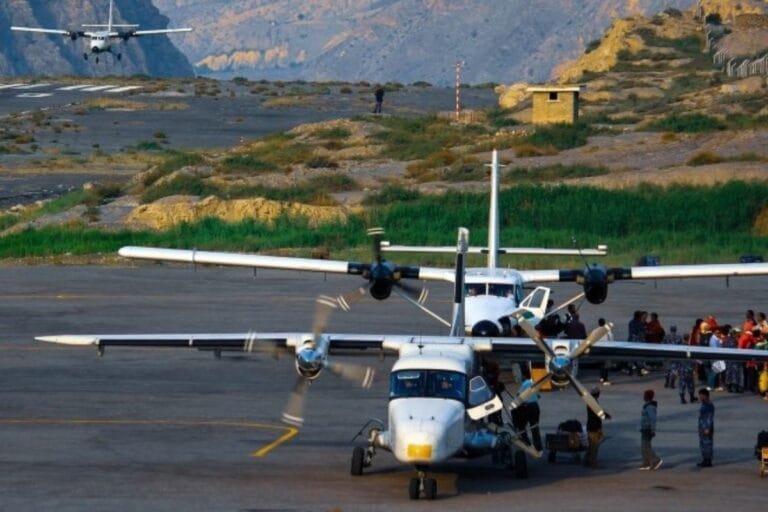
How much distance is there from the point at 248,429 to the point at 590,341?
8047 mm

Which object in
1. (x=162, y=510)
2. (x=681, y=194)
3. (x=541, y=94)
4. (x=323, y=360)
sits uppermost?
(x=541, y=94)

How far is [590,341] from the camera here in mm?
30844

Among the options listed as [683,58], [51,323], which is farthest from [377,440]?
[683,58]

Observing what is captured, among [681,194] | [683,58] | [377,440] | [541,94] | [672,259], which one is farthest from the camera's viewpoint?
[683,58]

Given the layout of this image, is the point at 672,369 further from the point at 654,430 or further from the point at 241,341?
the point at 241,341

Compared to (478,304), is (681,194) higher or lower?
higher

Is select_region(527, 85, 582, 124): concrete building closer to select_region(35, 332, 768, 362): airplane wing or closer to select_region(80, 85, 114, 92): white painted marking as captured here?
select_region(35, 332, 768, 362): airplane wing

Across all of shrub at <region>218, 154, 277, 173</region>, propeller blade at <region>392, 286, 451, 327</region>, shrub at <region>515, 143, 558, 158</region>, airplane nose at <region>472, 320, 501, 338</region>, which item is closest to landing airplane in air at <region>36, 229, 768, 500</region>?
airplane nose at <region>472, 320, 501, 338</region>

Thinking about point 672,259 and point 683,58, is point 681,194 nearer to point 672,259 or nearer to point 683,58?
point 672,259

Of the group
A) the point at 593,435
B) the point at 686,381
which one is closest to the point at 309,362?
the point at 593,435

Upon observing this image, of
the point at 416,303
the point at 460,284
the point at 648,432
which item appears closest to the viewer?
the point at 648,432

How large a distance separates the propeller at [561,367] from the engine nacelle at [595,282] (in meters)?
5.09

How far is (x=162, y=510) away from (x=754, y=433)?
13.4 metres

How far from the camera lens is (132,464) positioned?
31281 millimetres
